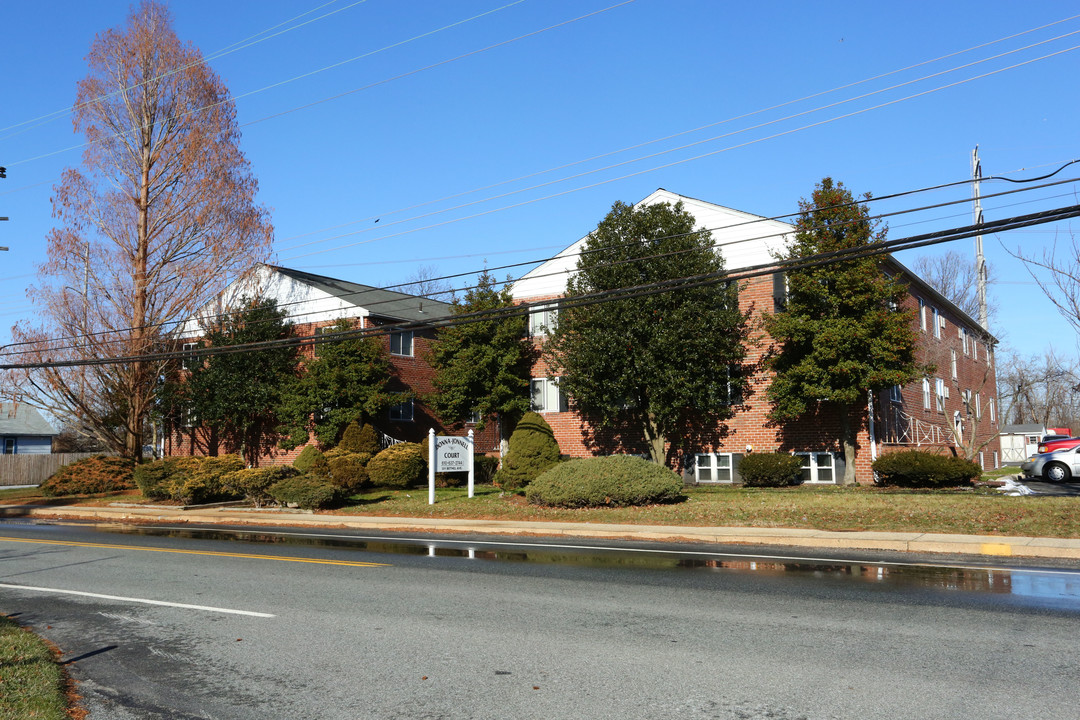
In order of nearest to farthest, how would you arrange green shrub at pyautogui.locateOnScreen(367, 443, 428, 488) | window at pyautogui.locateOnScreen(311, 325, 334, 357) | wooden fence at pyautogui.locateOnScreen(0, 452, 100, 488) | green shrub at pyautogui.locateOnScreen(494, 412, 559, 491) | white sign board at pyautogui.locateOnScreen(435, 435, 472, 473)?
white sign board at pyautogui.locateOnScreen(435, 435, 472, 473) < green shrub at pyautogui.locateOnScreen(494, 412, 559, 491) < green shrub at pyautogui.locateOnScreen(367, 443, 428, 488) < window at pyautogui.locateOnScreen(311, 325, 334, 357) < wooden fence at pyautogui.locateOnScreen(0, 452, 100, 488)

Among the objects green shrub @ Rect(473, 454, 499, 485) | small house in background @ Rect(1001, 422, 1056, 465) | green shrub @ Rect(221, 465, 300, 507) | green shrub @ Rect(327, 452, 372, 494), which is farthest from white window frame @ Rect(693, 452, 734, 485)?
small house in background @ Rect(1001, 422, 1056, 465)

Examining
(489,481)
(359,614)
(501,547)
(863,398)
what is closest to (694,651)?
(359,614)

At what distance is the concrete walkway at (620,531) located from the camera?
1289 centimetres

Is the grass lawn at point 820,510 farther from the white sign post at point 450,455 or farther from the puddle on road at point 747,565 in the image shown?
the puddle on road at point 747,565

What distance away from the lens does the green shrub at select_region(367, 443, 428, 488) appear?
27.8m

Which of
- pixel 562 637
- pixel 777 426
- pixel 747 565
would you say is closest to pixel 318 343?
pixel 777 426

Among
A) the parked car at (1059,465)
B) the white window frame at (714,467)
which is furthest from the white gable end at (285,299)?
the parked car at (1059,465)

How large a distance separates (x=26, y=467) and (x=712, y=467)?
3907cm

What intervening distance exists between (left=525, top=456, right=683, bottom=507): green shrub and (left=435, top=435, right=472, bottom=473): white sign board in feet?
12.6

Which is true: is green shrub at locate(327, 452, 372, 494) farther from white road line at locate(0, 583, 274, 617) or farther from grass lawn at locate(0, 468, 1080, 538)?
white road line at locate(0, 583, 274, 617)

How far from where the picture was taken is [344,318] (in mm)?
33062

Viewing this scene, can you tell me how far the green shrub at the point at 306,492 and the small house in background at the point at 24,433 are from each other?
131 ft

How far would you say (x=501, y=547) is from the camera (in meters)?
14.6

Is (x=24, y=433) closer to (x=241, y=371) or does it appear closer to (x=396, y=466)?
(x=241, y=371)
